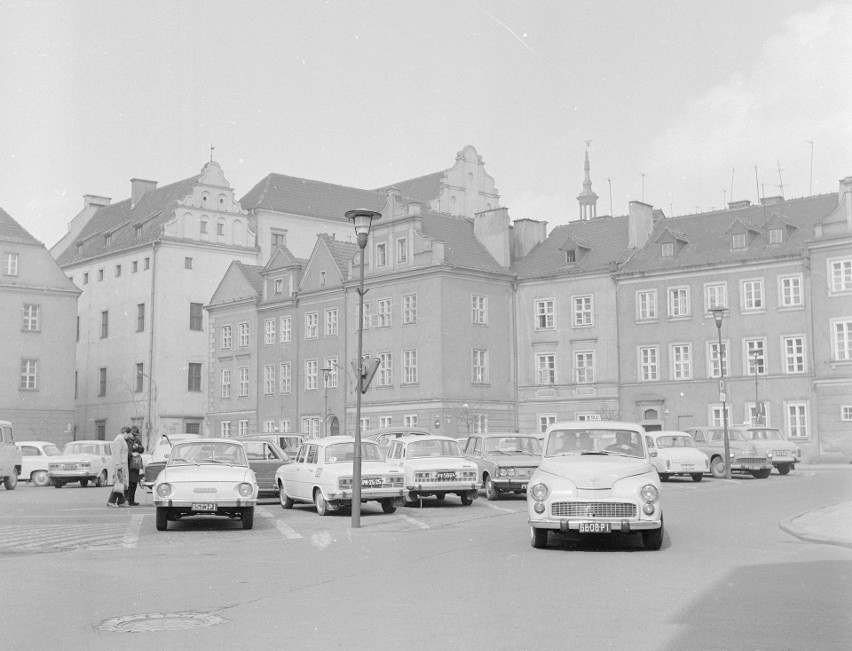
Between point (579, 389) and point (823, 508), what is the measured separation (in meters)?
39.5

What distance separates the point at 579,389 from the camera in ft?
199

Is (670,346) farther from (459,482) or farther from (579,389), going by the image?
(459,482)

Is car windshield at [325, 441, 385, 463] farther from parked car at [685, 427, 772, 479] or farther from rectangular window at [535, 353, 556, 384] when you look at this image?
rectangular window at [535, 353, 556, 384]

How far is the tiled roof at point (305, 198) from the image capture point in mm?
80562

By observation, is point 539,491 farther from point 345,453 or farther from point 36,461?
point 36,461

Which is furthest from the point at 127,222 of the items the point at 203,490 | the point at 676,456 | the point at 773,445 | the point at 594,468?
the point at 594,468

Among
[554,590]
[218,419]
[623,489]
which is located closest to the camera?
[554,590]

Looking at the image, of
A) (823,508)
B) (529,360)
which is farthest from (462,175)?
(823,508)

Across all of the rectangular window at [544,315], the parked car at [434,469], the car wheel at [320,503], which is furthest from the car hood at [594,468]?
the rectangular window at [544,315]

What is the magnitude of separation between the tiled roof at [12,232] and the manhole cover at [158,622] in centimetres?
6387

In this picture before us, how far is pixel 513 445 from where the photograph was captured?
27406mm

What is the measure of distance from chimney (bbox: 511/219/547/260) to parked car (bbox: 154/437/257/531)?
156ft

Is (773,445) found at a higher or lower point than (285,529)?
higher

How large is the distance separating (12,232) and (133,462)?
49.4 metres
